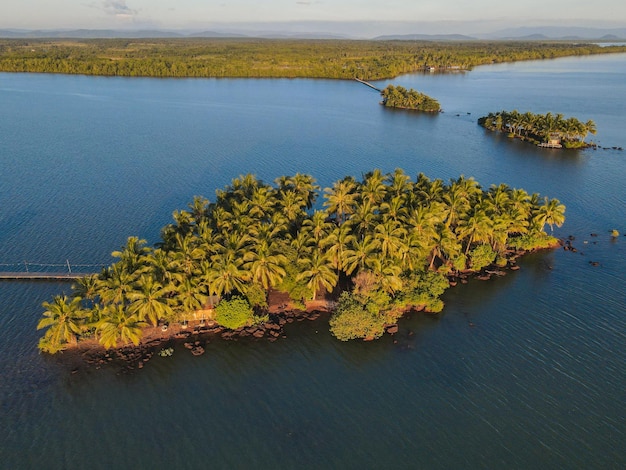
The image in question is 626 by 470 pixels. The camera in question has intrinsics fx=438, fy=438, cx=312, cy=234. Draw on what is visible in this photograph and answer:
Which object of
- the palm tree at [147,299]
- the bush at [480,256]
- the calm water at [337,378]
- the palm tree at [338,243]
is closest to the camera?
the calm water at [337,378]

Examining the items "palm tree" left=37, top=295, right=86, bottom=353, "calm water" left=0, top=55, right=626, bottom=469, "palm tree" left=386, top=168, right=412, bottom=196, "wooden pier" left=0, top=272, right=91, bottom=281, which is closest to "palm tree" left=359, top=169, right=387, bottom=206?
"palm tree" left=386, top=168, right=412, bottom=196

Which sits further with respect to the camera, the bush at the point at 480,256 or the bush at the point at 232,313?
the bush at the point at 480,256

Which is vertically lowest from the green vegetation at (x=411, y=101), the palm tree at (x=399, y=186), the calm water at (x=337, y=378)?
the calm water at (x=337, y=378)

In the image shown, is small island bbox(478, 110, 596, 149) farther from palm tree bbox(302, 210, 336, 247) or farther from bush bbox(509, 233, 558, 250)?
palm tree bbox(302, 210, 336, 247)

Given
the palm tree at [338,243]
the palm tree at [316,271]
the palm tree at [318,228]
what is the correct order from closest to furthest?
1. the palm tree at [316,271]
2. the palm tree at [338,243]
3. the palm tree at [318,228]

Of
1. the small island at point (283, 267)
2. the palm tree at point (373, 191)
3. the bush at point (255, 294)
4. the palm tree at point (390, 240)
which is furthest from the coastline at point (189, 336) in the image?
the palm tree at point (373, 191)

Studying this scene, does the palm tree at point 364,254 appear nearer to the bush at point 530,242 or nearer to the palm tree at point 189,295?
the palm tree at point 189,295

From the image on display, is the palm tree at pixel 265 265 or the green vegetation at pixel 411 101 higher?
the green vegetation at pixel 411 101
